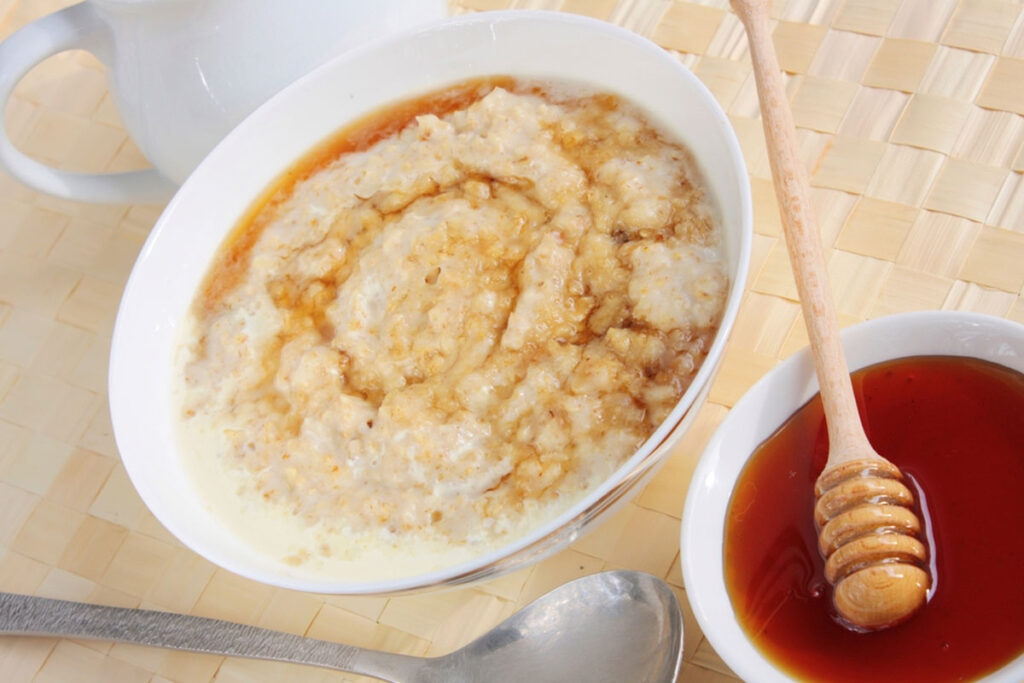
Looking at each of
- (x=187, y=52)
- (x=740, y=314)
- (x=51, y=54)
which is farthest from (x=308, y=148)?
(x=740, y=314)

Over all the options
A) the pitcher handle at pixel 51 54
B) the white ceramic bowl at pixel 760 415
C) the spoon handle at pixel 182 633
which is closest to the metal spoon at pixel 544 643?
the spoon handle at pixel 182 633

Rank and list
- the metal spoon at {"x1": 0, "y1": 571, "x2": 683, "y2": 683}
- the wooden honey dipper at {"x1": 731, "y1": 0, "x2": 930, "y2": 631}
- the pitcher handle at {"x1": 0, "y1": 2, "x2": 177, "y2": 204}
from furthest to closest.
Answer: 1. the pitcher handle at {"x1": 0, "y1": 2, "x2": 177, "y2": 204}
2. the metal spoon at {"x1": 0, "y1": 571, "x2": 683, "y2": 683}
3. the wooden honey dipper at {"x1": 731, "y1": 0, "x2": 930, "y2": 631}

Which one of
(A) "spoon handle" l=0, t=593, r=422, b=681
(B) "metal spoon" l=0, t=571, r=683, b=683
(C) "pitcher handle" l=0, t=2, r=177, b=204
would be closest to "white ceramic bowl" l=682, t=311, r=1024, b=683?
(B) "metal spoon" l=0, t=571, r=683, b=683

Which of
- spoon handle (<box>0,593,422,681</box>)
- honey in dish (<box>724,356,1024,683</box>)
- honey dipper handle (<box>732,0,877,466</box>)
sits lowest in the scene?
spoon handle (<box>0,593,422,681</box>)

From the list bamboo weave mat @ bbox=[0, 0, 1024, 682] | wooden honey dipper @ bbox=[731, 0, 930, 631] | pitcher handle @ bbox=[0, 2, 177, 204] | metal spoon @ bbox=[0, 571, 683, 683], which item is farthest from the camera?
pitcher handle @ bbox=[0, 2, 177, 204]

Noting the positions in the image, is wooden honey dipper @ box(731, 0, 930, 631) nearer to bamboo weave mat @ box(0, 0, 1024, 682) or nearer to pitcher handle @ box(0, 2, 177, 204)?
bamboo weave mat @ box(0, 0, 1024, 682)

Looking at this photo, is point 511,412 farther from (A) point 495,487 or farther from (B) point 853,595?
(B) point 853,595

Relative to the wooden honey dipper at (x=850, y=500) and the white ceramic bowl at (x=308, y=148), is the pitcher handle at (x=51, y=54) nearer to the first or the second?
the white ceramic bowl at (x=308, y=148)

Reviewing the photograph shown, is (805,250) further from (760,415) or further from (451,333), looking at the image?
(451,333)

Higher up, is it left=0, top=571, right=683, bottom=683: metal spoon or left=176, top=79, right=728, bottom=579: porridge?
left=176, top=79, right=728, bottom=579: porridge

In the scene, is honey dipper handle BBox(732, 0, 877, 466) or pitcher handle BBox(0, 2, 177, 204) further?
pitcher handle BBox(0, 2, 177, 204)
